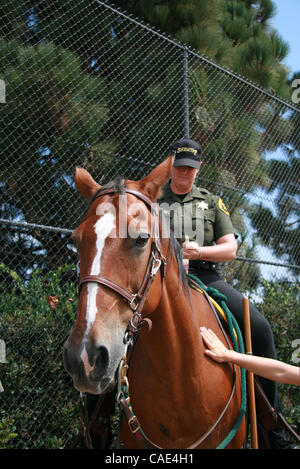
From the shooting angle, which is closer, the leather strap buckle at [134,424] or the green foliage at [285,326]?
the leather strap buckle at [134,424]

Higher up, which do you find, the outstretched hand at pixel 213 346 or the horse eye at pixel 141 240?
the horse eye at pixel 141 240

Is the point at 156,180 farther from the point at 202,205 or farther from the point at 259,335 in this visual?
the point at 259,335

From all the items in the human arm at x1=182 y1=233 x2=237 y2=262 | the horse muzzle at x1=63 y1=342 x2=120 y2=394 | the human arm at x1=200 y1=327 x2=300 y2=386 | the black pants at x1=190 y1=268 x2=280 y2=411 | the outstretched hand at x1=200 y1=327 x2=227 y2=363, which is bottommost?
the horse muzzle at x1=63 y1=342 x2=120 y2=394

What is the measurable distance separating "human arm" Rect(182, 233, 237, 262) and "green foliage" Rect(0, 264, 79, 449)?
1797 mm

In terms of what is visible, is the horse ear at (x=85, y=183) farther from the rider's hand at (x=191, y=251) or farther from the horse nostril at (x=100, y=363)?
the horse nostril at (x=100, y=363)

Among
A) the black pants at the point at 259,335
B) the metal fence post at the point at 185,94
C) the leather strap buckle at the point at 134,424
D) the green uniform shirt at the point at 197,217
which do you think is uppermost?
the metal fence post at the point at 185,94

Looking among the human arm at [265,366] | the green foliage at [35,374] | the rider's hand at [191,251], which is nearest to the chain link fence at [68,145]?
the green foliage at [35,374]

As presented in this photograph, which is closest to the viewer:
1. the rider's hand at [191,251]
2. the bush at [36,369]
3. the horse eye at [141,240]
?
the horse eye at [141,240]

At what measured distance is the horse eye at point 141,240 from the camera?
189 centimetres

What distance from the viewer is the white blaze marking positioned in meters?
1.67

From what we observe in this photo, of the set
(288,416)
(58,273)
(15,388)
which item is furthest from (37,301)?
(288,416)

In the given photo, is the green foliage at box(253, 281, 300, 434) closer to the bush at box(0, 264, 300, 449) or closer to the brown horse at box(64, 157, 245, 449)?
the bush at box(0, 264, 300, 449)

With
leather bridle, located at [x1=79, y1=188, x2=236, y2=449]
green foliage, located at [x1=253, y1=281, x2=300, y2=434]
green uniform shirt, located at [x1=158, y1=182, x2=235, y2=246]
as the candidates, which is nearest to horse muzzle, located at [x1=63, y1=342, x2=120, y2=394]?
leather bridle, located at [x1=79, y1=188, x2=236, y2=449]

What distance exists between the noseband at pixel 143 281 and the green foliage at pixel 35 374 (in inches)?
87.0
